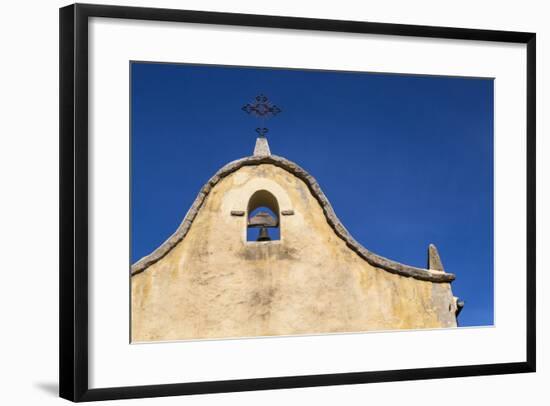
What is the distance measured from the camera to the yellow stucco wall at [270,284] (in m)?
8.32

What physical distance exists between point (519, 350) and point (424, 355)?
91 cm

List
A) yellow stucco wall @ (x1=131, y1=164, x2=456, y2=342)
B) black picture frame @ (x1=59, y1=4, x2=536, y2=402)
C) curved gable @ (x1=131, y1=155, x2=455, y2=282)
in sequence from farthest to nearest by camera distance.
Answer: curved gable @ (x1=131, y1=155, x2=455, y2=282), yellow stucco wall @ (x1=131, y1=164, x2=456, y2=342), black picture frame @ (x1=59, y1=4, x2=536, y2=402)

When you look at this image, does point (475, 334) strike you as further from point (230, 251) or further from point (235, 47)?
point (235, 47)

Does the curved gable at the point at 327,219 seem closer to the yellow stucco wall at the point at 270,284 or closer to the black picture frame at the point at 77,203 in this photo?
the yellow stucco wall at the point at 270,284

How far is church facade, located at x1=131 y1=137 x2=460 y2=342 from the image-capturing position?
330 inches

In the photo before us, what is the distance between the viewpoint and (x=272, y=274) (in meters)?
8.88

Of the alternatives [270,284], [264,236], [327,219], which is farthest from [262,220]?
[270,284]

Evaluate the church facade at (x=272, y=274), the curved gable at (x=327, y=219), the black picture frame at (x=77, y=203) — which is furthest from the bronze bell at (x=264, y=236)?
the black picture frame at (x=77, y=203)

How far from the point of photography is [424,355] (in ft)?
28.4

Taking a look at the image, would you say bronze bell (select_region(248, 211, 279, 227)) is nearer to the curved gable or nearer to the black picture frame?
the curved gable

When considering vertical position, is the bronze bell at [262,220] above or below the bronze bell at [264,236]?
above

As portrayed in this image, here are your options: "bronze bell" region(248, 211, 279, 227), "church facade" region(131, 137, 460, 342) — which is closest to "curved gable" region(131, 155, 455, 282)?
"church facade" region(131, 137, 460, 342)

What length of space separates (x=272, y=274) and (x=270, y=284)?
0.14 metres

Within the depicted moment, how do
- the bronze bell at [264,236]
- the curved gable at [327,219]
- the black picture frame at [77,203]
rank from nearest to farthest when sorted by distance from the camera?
the black picture frame at [77,203]
the curved gable at [327,219]
the bronze bell at [264,236]
